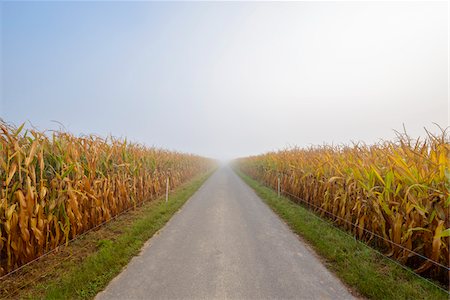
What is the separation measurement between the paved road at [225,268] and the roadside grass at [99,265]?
18 centimetres

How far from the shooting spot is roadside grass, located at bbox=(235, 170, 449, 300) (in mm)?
2646

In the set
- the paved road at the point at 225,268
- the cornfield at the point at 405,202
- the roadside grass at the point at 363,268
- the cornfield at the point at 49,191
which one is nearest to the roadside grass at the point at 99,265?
the paved road at the point at 225,268

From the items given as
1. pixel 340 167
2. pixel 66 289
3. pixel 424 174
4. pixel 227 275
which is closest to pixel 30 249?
pixel 66 289

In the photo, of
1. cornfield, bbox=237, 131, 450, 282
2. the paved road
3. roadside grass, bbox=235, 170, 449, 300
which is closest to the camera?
roadside grass, bbox=235, 170, 449, 300

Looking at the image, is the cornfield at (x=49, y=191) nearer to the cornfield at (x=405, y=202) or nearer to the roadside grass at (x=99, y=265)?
the roadside grass at (x=99, y=265)

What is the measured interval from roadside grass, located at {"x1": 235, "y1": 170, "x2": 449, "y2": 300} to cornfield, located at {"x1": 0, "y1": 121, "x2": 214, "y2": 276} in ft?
16.5

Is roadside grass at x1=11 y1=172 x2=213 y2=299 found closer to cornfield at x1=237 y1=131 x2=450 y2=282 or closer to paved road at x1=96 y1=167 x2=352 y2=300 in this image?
paved road at x1=96 y1=167 x2=352 y2=300

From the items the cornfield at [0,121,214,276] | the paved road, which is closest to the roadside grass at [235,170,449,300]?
the paved road

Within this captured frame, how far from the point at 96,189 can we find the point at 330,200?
652cm

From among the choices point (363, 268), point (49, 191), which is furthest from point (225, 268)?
point (49, 191)

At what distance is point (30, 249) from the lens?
10.6 feet

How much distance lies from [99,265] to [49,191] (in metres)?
1.69

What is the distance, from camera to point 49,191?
3.67 m

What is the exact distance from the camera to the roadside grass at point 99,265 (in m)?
2.68
